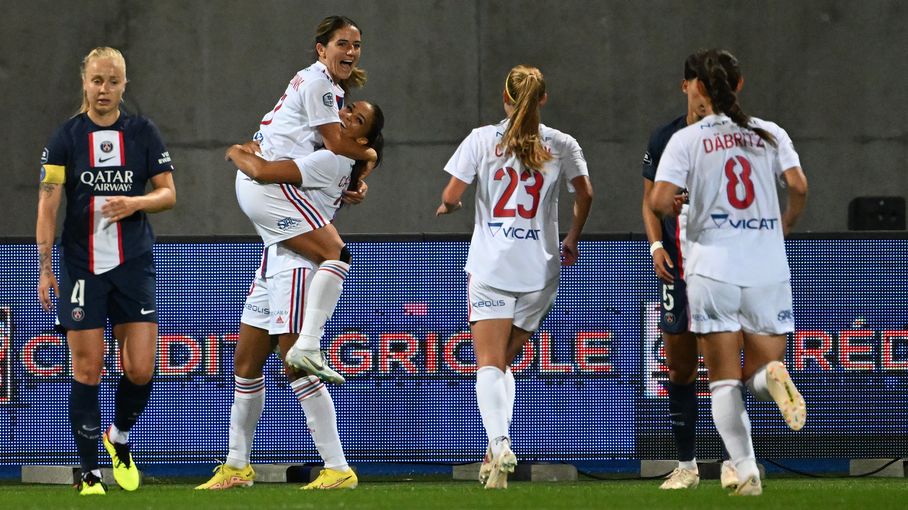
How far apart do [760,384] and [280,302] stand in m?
2.31

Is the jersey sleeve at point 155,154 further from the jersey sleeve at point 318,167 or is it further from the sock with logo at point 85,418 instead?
the sock with logo at point 85,418

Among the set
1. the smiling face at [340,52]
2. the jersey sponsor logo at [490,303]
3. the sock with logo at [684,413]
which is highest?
the smiling face at [340,52]

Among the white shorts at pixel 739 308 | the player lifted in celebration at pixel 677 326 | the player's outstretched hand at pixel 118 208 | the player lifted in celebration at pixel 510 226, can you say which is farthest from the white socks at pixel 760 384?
the player's outstretched hand at pixel 118 208

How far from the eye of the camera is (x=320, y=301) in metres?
6.23

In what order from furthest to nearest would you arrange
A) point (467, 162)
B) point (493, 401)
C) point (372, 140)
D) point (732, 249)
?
point (372, 140) → point (467, 162) → point (493, 401) → point (732, 249)

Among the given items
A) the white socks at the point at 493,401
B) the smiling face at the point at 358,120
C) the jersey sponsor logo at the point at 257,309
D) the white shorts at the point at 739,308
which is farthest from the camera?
the smiling face at the point at 358,120

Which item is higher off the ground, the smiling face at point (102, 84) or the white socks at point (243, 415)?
the smiling face at point (102, 84)

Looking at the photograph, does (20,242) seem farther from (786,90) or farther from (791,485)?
(786,90)

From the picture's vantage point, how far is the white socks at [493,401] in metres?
5.98

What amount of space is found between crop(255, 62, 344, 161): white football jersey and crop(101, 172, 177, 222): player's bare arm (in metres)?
0.49

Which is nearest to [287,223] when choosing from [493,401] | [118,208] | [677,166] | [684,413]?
[118,208]

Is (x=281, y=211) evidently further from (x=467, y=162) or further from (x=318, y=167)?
(x=467, y=162)

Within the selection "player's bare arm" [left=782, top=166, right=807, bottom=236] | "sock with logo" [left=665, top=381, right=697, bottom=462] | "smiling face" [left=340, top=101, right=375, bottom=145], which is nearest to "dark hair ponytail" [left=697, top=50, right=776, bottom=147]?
"player's bare arm" [left=782, top=166, right=807, bottom=236]

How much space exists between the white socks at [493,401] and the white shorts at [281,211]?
3.59 feet
